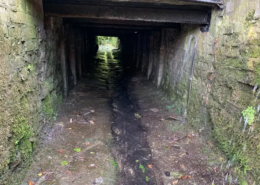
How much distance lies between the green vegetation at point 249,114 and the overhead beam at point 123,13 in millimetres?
1936

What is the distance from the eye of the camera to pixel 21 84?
2668 millimetres

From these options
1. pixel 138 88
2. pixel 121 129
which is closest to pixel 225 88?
pixel 121 129

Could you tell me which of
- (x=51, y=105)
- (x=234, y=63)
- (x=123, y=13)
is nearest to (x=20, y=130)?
(x=51, y=105)

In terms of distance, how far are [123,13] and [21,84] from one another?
2.17 meters

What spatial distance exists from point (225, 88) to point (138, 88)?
4317mm

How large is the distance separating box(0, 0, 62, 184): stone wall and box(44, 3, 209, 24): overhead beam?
1.17 ft

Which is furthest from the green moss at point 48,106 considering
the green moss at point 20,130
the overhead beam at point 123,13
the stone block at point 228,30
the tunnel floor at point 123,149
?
the stone block at point 228,30

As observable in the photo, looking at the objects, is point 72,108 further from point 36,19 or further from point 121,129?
point 36,19

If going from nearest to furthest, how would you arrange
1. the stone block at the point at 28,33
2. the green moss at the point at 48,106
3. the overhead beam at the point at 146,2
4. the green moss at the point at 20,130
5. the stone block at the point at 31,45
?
the green moss at the point at 20,130 → the stone block at the point at 28,33 → the stone block at the point at 31,45 → the overhead beam at the point at 146,2 → the green moss at the point at 48,106

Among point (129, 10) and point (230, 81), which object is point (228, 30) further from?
point (129, 10)

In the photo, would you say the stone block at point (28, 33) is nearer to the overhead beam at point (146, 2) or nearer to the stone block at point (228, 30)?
the overhead beam at point (146, 2)

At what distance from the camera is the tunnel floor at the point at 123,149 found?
2930 millimetres

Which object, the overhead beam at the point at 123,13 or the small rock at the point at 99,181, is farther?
the overhead beam at the point at 123,13

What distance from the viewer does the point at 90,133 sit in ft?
13.5
